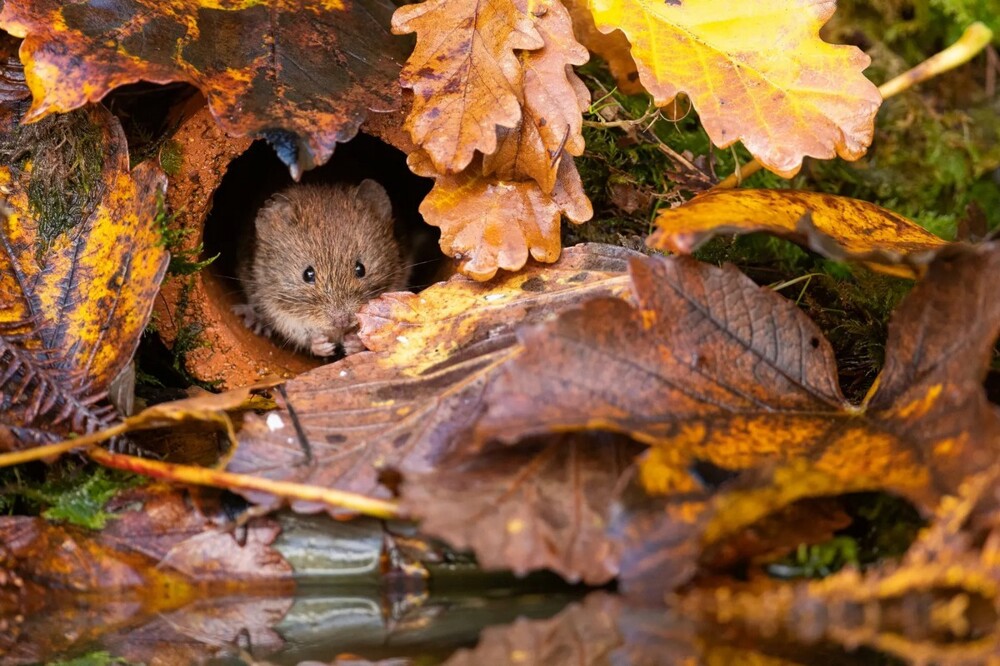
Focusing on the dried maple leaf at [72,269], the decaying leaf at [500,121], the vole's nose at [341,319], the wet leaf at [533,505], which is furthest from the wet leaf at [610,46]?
the wet leaf at [533,505]

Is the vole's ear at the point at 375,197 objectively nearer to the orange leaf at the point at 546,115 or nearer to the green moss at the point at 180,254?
the green moss at the point at 180,254

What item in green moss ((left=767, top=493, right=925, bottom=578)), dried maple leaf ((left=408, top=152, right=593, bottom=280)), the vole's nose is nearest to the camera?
green moss ((left=767, top=493, right=925, bottom=578))

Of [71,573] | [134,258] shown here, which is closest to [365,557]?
[71,573]

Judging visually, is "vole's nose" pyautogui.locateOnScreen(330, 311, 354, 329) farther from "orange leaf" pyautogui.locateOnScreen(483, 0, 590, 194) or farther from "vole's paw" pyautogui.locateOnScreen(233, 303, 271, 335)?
"orange leaf" pyautogui.locateOnScreen(483, 0, 590, 194)

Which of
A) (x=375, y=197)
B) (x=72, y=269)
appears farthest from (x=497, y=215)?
(x=375, y=197)

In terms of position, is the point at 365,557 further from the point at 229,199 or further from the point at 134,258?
the point at 229,199

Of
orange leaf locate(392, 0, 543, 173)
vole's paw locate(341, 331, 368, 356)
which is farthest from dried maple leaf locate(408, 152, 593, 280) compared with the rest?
vole's paw locate(341, 331, 368, 356)

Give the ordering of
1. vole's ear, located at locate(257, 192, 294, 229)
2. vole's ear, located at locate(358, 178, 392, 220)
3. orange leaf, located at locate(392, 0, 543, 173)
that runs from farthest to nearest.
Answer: vole's ear, located at locate(358, 178, 392, 220), vole's ear, located at locate(257, 192, 294, 229), orange leaf, located at locate(392, 0, 543, 173)

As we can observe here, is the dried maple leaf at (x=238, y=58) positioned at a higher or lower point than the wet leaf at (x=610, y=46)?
higher
